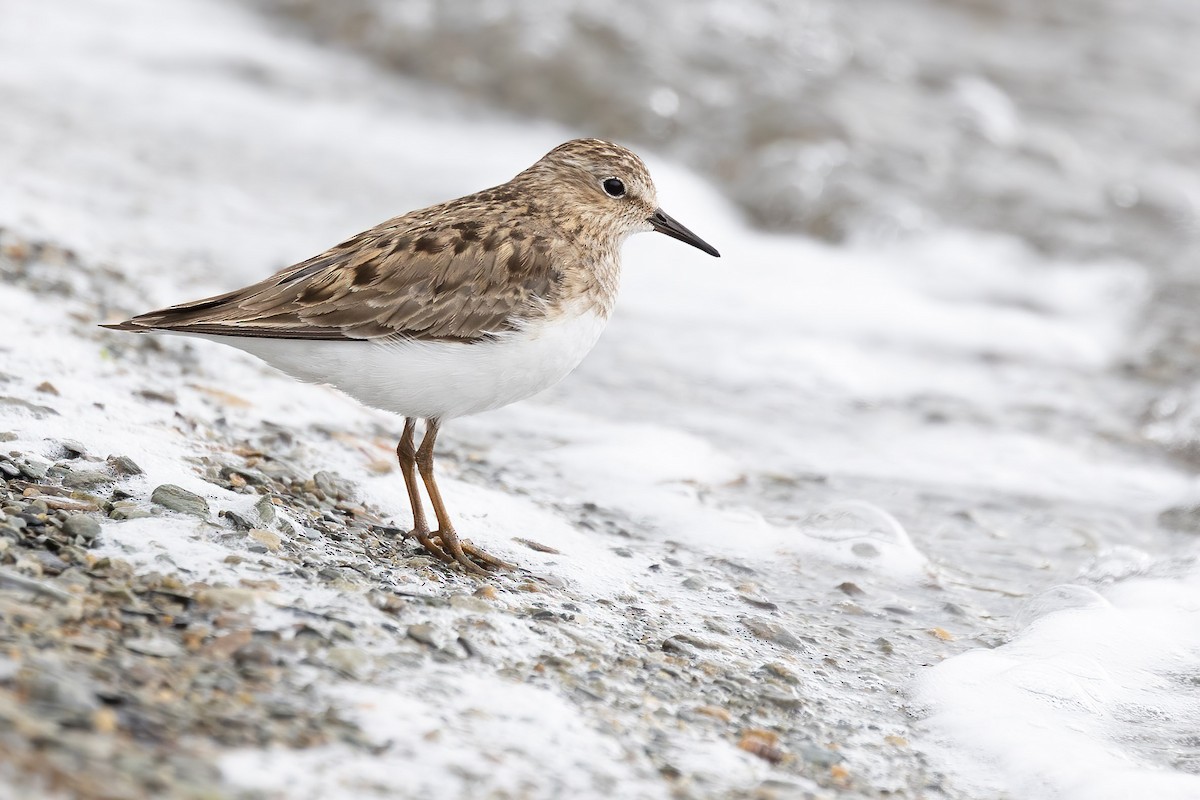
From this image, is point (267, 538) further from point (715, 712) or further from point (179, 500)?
point (715, 712)

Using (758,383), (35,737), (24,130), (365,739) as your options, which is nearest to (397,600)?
(365,739)

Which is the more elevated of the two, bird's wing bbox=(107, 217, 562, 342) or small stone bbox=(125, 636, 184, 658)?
bird's wing bbox=(107, 217, 562, 342)

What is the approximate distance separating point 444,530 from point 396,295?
0.85 metres

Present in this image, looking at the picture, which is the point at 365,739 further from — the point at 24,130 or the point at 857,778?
the point at 24,130

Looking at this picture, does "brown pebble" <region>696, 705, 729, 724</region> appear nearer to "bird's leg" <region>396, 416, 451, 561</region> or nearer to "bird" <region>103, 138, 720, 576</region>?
"bird" <region>103, 138, 720, 576</region>

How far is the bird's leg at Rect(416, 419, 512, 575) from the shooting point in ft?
15.8

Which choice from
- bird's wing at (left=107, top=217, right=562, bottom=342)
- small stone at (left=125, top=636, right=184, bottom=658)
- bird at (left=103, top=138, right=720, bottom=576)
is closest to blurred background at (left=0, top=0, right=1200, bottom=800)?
small stone at (left=125, top=636, right=184, bottom=658)

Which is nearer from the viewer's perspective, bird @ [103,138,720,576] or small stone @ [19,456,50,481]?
small stone @ [19,456,50,481]

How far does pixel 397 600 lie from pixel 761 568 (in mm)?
1911

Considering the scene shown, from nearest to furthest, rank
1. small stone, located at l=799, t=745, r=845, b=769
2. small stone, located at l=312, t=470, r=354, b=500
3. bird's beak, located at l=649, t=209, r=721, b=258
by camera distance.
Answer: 1. small stone, located at l=799, t=745, r=845, b=769
2. small stone, located at l=312, t=470, r=354, b=500
3. bird's beak, located at l=649, t=209, r=721, b=258

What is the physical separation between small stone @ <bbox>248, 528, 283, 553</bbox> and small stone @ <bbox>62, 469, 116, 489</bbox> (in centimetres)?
58

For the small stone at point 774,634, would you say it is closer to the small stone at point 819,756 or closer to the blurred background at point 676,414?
the blurred background at point 676,414

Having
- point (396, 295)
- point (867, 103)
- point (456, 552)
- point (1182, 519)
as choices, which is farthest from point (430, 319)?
point (867, 103)

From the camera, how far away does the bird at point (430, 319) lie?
15.3 feet
